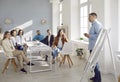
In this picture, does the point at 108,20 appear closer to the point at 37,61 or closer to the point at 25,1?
the point at 37,61

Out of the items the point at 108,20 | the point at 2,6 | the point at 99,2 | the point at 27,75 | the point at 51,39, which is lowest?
the point at 27,75

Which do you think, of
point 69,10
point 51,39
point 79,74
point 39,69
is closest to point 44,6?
point 69,10

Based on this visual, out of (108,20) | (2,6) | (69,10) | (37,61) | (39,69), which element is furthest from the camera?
(2,6)

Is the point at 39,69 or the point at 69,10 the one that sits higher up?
the point at 69,10

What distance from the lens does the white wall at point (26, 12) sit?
38.4ft

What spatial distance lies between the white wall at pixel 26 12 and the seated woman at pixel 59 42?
19.3 feet

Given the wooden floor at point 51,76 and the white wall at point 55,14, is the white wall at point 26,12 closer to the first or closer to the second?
the white wall at point 55,14

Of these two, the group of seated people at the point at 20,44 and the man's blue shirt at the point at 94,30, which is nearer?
the man's blue shirt at the point at 94,30

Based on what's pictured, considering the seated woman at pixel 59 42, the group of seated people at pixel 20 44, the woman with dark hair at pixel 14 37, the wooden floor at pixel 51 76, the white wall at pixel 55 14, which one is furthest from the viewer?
the white wall at pixel 55 14

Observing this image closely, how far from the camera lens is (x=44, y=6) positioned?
12320mm

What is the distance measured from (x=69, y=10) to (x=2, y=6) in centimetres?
494

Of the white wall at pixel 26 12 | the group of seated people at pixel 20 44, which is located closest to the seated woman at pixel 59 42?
the group of seated people at pixel 20 44

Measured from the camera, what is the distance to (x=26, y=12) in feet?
39.5

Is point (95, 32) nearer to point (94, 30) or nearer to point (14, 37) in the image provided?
point (94, 30)
